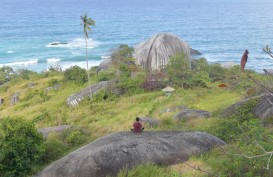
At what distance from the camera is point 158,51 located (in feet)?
135

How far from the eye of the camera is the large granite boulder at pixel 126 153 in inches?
431

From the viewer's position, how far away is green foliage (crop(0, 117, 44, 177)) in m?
12.2

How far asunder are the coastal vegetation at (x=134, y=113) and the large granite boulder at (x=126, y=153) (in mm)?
540

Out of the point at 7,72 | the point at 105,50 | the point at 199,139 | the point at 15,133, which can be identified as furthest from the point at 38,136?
the point at 105,50

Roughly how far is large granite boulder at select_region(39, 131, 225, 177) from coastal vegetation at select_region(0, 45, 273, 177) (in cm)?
54

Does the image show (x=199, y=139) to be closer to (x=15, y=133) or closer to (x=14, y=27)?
(x=15, y=133)

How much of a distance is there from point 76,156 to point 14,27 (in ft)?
320

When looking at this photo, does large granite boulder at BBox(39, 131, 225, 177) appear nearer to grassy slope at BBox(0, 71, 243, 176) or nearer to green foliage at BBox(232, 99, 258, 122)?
green foliage at BBox(232, 99, 258, 122)

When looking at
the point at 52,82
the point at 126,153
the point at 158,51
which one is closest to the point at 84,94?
the point at 52,82

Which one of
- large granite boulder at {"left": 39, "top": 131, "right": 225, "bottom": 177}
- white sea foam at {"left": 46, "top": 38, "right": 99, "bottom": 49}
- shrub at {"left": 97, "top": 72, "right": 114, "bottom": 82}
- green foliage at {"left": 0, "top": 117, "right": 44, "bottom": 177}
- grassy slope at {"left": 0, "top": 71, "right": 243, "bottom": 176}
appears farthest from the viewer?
white sea foam at {"left": 46, "top": 38, "right": 99, "bottom": 49}

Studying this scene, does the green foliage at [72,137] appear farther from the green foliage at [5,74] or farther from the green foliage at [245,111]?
the green foliage at [5,74]

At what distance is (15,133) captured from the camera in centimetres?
1300

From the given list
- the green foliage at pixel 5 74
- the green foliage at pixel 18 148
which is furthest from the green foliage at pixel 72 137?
the green foliage at pixel 5 74

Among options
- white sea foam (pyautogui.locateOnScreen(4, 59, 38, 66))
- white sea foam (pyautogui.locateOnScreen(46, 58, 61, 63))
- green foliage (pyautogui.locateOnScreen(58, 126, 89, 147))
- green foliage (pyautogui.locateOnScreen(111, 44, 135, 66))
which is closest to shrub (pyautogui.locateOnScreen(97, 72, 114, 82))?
green foliage (pyautogui.locateOnScreen(111, 44, 135, 66))
